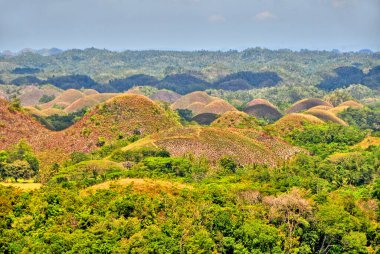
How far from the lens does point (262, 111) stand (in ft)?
558

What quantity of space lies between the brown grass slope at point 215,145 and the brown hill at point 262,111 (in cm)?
8332

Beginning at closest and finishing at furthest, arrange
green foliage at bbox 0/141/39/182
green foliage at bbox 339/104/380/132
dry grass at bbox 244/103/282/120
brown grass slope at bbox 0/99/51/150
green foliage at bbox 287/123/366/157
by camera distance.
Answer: green foliage at bbox 0/141/39/182 → brown grass slope at bbox 0/99/51/150 → green foliage at bbox 287/123/366/157 → green foliage at bbox 339/104/380/132 → dry grass at bbox 244/103/282/120

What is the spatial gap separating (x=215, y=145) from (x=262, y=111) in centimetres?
9640

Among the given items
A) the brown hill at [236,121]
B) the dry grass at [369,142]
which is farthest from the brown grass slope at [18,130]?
the dry grass at [369,142]

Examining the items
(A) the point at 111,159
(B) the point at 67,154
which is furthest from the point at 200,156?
(B) the point at 67,154

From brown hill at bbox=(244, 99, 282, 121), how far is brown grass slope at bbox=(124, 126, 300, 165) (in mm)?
83319

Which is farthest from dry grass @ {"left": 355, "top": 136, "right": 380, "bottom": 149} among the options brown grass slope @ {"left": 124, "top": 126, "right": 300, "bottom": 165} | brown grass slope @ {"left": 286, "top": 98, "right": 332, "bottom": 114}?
brown grass slope @ {"left": 286, "top": 98, "right": 332, "bottom": 114}

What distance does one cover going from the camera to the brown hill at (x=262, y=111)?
166 meters

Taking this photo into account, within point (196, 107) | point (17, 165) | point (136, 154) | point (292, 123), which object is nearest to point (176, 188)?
point (136, 154)

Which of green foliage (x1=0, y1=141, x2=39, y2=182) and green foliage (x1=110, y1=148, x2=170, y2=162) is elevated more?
green foliage (x1=110, y1=148, x2=170, y2=162)

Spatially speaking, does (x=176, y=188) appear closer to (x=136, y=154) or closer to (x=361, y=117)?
(x=136, y=154)

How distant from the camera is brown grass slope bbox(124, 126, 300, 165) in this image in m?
73.8

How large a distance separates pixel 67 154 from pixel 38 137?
8677 millimetres

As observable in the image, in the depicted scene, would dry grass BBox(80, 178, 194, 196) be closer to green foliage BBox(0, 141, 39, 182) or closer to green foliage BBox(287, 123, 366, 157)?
green foliage BBox(0, 141, 39, 182)
